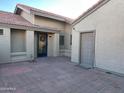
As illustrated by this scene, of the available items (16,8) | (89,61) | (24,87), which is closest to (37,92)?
(24,87)

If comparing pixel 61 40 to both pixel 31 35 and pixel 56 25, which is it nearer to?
pixel 56 25

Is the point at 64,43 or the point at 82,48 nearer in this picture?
the point at 82,48

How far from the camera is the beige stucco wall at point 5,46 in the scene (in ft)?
23.9

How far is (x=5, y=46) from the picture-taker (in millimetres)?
7430

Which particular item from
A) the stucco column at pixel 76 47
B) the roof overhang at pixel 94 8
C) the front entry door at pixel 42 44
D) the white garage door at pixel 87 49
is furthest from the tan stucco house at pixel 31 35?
the white garage door at pixel 87 49

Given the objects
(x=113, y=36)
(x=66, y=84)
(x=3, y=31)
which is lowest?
(x=66, y=84)

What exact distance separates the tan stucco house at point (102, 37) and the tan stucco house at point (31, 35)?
12.6 ft

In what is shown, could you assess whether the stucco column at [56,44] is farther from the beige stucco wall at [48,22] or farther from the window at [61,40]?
the beige stucco wall at [48,22]

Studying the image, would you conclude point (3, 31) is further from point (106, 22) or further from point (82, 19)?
point (106, 22)

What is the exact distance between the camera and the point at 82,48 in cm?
754

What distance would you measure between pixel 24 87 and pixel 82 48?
16.6ft

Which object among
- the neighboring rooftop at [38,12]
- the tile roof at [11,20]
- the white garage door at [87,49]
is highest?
the neighboring rooftop at [38,12]

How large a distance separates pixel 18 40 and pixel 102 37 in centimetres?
715

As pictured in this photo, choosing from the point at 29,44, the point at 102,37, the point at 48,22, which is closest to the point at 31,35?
the point at 29,44
